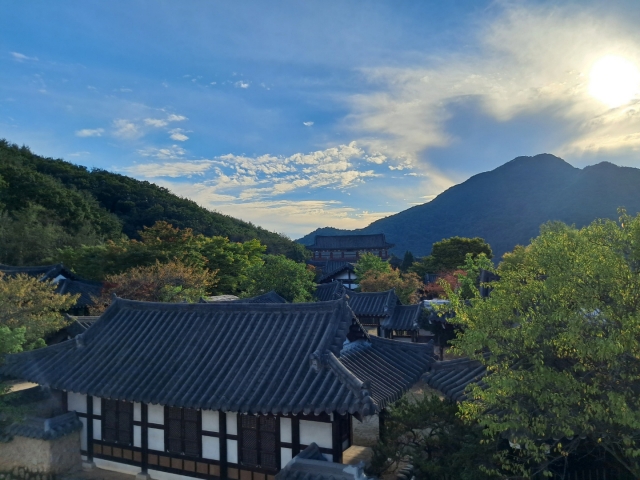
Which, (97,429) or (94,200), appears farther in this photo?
(94,200)

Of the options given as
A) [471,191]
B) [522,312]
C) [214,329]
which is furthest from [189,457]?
[471,191]

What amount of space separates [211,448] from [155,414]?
1980 mm

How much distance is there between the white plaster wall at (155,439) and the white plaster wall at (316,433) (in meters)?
4.24

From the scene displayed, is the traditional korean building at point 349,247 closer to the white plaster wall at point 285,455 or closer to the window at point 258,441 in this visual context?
the window at point 258,441

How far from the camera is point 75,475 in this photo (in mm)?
12789

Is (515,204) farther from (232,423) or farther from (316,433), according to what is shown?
(232,423)

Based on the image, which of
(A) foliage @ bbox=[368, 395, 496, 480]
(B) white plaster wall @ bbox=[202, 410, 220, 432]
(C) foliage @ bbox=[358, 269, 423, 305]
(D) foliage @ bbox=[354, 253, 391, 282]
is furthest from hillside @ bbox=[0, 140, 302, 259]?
(A) foliage @ bbox=[368, 395, 496, 480]

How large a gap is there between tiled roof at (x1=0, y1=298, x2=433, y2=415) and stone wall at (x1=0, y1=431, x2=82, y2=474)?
72.0 inches

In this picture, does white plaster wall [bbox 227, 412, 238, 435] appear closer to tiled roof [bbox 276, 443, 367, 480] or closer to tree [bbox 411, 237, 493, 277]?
tiled roof [bbox 276, 443, 367, 480]

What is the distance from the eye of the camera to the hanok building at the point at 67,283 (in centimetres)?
3528

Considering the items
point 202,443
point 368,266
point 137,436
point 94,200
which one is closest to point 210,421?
point 202,443

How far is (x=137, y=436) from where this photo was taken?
41.5ft

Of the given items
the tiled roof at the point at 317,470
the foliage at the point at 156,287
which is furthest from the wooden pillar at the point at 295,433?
the foliage at the point at 156,287

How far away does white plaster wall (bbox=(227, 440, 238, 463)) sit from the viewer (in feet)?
37.3
